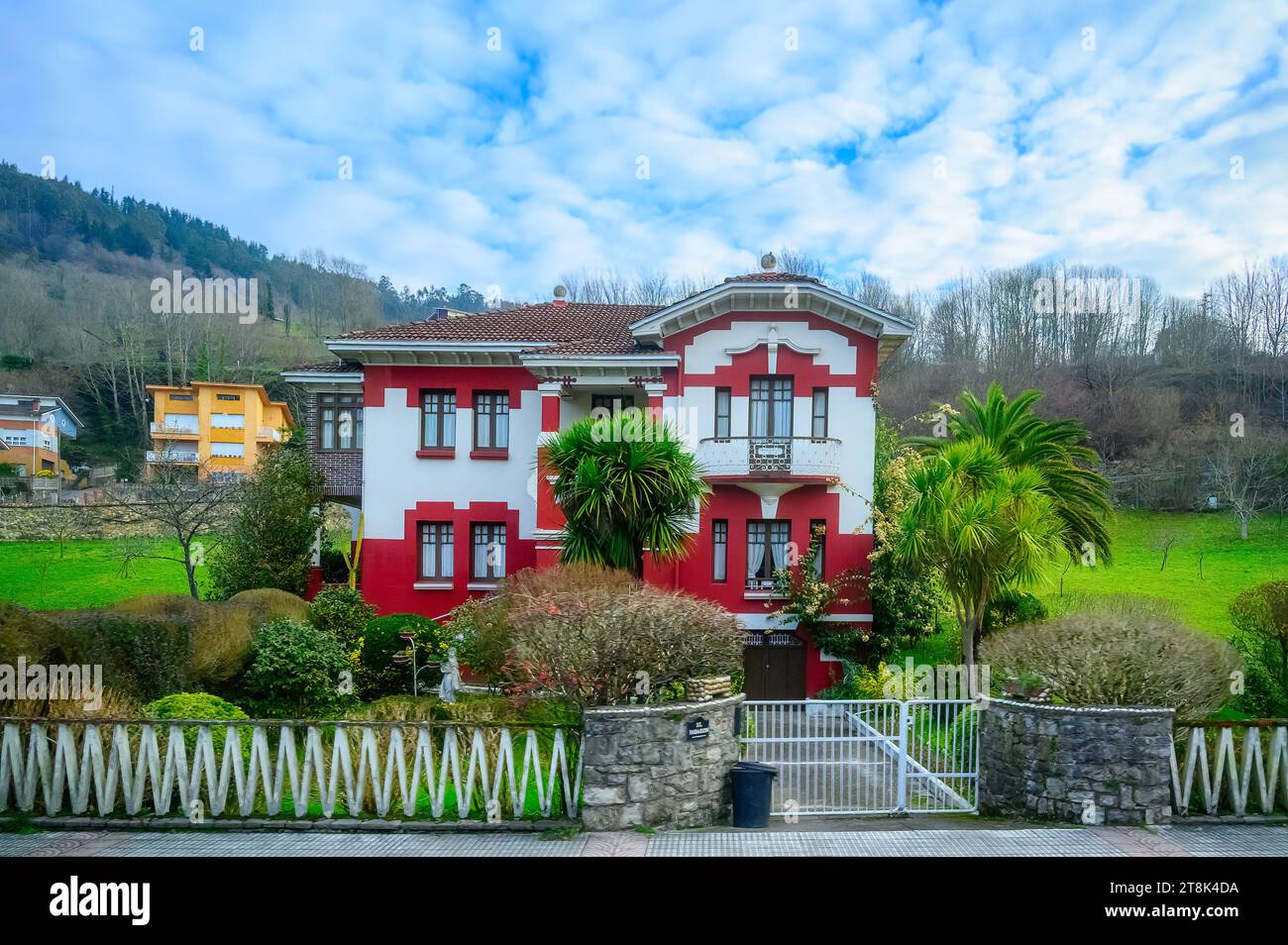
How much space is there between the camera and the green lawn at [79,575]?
82.2ft

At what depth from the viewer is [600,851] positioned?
816 centimetres

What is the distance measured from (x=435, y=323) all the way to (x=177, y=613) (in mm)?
10432

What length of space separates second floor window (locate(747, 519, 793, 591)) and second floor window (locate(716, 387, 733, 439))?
2403 millimetres

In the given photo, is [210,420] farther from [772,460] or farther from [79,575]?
[772,460]

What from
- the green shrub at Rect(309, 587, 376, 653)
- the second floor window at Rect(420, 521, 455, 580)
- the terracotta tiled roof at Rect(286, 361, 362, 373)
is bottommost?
the green shrub at Rect(309, 587, 376, 653)

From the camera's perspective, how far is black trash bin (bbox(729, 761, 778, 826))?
30.3 ft

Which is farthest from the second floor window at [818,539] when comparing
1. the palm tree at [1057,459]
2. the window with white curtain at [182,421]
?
the window with white curtain at [182,421]

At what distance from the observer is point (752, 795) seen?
9.26m

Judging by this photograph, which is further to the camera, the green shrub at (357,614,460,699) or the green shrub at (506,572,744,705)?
the green shrub at (357,614,460,699)

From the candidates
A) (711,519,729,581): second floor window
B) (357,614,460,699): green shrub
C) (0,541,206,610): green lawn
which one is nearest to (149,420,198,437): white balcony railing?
(0,541,206,610): green lawn

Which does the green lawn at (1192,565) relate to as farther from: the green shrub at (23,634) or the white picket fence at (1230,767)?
the green shrub at (23,634)

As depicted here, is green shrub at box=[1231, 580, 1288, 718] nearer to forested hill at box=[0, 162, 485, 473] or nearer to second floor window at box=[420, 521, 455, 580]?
second floor window at box=[420, 521, 455, 580]

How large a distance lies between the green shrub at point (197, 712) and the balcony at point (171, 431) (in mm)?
43017

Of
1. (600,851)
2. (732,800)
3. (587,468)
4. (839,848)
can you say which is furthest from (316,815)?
(587,468)
